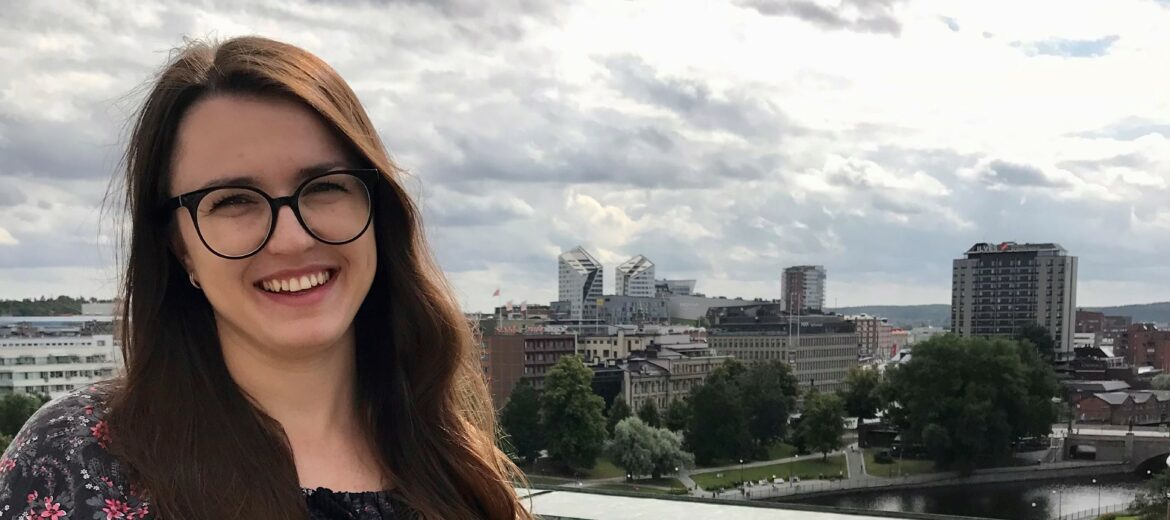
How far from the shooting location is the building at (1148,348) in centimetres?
2920

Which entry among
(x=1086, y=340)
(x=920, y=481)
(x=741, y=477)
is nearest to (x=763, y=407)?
(x=741, y=477)

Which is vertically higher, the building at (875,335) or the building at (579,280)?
the building at (579,280)

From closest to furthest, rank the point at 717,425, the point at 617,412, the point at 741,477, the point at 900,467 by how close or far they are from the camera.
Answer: the point at 741,477 → the point at 900,467 → the point at 717,425 → the point at 617,412

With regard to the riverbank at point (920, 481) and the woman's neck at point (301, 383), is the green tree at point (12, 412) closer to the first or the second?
the riverbank at point (920, 481)

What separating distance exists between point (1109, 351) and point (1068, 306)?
12.5 ft

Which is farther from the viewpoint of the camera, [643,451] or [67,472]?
[643,451]

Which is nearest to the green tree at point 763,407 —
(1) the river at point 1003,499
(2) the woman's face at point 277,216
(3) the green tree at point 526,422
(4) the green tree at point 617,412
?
(1) the river at point 1003,499

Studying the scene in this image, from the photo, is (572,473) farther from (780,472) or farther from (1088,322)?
(1088,322)

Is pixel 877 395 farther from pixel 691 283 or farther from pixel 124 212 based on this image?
pixel 691 283

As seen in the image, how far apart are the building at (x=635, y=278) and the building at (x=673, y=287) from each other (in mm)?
378

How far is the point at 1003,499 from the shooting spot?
19000 mm

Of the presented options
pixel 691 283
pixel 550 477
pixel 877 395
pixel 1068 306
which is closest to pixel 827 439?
pixel 877 395

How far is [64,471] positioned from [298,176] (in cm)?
22

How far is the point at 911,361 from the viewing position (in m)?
A: 20.8
